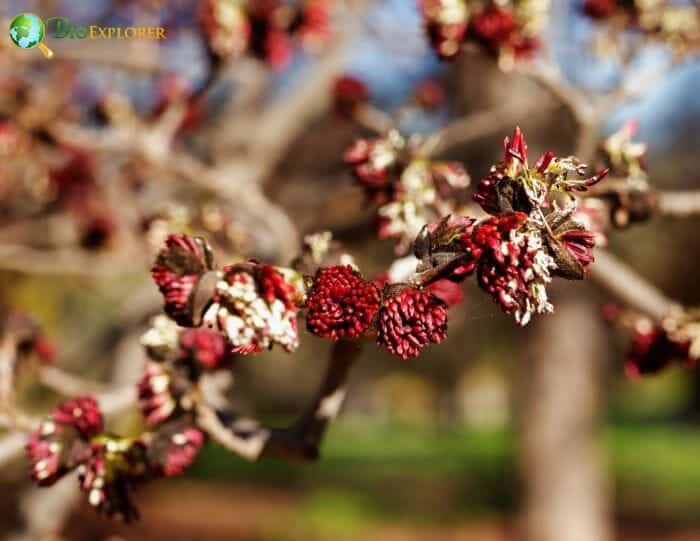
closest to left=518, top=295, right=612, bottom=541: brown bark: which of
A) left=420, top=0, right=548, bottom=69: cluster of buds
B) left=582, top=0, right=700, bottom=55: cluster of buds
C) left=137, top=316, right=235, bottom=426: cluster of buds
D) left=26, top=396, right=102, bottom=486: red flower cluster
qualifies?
left=582, top=0, right=700, bottom=55: cluster of buds

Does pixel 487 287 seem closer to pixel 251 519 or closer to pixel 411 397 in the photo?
pixel 251 519

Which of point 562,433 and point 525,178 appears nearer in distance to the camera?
point 525,178

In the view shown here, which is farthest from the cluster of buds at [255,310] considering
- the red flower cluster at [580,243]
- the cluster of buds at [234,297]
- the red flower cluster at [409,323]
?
the red flower cluster at [580,243]

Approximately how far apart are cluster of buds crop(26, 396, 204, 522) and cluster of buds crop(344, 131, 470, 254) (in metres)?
0.63

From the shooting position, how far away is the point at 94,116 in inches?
160

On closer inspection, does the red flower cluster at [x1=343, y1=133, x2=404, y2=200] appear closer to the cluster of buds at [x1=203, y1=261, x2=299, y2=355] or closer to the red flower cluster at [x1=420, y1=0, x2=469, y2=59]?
the red flower cluster at [x1=420, y1=0, x2=469, y2=59]

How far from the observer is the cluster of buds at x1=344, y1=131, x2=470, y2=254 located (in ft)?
6.40

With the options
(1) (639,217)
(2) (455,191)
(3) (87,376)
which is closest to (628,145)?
(1) (639,217)

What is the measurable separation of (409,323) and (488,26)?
4.16 feet

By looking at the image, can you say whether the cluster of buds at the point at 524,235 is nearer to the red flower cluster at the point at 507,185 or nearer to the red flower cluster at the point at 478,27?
the red flower cluster at the point at 507,185

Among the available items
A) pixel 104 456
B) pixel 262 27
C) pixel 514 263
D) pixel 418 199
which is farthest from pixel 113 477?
pixel 262 27

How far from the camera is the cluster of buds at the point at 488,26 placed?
2.30 m

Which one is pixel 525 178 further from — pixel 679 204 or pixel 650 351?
pixel 679 204

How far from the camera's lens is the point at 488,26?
2320 mm
